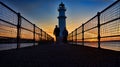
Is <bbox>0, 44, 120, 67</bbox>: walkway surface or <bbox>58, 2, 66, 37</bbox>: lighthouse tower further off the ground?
<bbox>58, 2, 66, 37</bbox>: lighthouse tower

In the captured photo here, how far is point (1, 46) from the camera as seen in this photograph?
6.63 metres

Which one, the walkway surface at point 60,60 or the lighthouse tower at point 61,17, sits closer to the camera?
the walkway surface at point 60,60

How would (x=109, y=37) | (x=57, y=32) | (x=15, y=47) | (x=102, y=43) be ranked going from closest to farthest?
(x=109, y=37)
(x=102, y=43)
(x=15, y=47)
(x=57, y=32)

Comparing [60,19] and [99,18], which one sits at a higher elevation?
[60,19]

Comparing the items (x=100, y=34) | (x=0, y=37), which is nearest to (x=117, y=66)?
(x=0, y=37)

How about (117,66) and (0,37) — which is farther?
(0,37)

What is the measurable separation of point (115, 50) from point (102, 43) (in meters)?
1.73

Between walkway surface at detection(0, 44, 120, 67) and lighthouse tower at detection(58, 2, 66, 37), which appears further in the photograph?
lighthouse tower at detection(58, 2, 66, 37)

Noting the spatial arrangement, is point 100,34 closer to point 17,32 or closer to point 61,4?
point 17,32

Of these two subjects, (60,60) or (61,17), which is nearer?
(60,60)

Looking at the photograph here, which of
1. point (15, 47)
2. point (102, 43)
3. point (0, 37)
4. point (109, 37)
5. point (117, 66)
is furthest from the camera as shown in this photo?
point (15, 47)

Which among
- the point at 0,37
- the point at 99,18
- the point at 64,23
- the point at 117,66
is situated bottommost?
the point at 117,66

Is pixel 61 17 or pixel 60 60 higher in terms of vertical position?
pixel 61 17

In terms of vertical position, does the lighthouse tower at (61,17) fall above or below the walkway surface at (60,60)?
above
